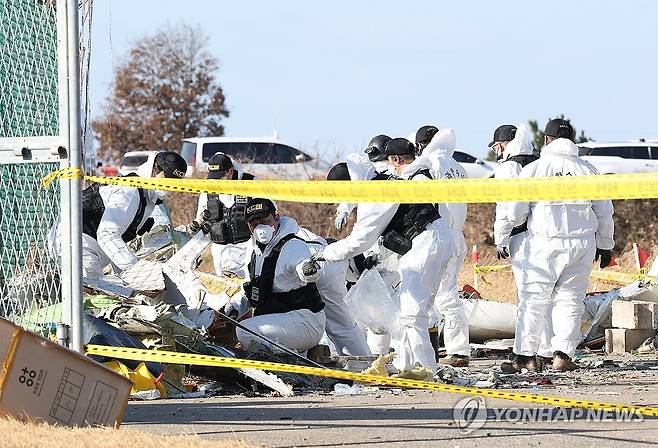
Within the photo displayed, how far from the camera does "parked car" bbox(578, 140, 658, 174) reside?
1231 inches

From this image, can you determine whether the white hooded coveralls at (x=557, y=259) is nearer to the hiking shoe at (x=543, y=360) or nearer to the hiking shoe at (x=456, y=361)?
the hiking shoe at (x=543, y=360)

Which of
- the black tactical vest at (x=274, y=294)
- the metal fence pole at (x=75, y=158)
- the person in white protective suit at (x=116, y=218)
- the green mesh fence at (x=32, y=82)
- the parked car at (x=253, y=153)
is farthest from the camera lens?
the parked car at (x=253, y=153)

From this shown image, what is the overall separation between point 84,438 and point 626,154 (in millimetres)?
26884

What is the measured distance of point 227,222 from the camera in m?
12.0

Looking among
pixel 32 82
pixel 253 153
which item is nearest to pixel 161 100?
pixel 253 153

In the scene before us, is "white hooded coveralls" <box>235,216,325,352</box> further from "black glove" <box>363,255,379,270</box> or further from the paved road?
the paved road

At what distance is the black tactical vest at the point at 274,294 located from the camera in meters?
10.5

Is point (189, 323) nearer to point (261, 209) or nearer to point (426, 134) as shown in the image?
point (261, 209)

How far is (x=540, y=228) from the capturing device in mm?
11414

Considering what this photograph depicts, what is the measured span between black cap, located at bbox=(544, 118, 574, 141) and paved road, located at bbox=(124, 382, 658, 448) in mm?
2970

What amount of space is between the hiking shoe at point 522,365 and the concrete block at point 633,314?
1571mm

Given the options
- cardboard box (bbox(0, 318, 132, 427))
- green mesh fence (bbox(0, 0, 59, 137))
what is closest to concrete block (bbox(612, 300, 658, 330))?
green mesh fence (bbox(0, 0, 59, 137))

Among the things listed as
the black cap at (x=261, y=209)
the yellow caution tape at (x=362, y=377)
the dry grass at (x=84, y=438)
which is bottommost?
the dry grass at (x=84, y=438)

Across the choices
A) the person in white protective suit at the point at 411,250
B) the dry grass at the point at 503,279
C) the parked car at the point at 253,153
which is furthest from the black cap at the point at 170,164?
the parked car at the point at 253,153
